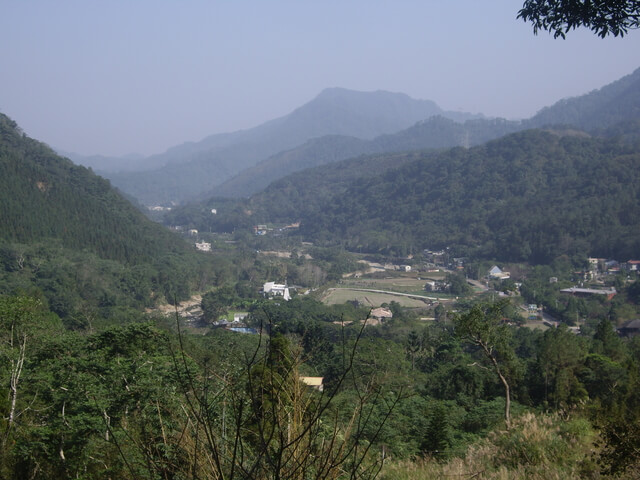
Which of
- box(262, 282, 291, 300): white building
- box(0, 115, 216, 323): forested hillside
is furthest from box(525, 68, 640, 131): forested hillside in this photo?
box(0, 115, 216, 323): forested hillside

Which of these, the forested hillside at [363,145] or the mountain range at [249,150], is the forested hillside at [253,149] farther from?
the forested hillside at [363,145]

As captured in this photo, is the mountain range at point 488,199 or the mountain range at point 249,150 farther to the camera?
the mountain range at point 249,150

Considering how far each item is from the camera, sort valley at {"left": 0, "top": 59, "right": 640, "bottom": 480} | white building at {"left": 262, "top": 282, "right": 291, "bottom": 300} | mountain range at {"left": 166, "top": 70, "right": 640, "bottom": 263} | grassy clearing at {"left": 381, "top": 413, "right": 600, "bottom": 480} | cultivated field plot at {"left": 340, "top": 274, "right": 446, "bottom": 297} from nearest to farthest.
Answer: valley at {"left": 0, "top": 59, "right": 640, "bottom": 480}
grassy clearing at {"left": 381, "top": 413, "right": 600, "bottom": 480}
white building at {"left": 262, "top": 282, "right": 291, "bottom": 300}
cultivated field plot at {"left": 340, "top": 274, "right": 446, "bottom": 297}
mountain range at {"left": 166, "top": 70, "right": 640, "bottom": 263}

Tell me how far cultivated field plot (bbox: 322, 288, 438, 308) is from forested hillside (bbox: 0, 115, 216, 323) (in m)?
7.37

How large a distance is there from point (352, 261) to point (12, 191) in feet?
72.9

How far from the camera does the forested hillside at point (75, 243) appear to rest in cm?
2131

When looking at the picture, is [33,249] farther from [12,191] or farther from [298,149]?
[298,149]

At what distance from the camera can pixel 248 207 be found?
233ft

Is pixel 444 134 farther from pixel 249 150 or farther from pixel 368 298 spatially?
pixel 368 298

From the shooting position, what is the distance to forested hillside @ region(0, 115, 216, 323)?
21312 mm

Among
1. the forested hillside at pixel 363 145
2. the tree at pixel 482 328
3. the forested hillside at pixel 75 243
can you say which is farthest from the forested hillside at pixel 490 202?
the forested hillside at pixel 363 145

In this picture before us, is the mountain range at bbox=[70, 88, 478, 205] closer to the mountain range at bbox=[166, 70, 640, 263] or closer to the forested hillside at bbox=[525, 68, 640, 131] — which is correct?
the mountain range at bbox=[166, 70, 640, 263]

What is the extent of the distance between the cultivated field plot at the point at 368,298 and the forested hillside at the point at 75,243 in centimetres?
737

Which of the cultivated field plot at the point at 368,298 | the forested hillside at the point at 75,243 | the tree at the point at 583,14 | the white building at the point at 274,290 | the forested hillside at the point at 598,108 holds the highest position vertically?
the forested hillside at the point at 598,108
